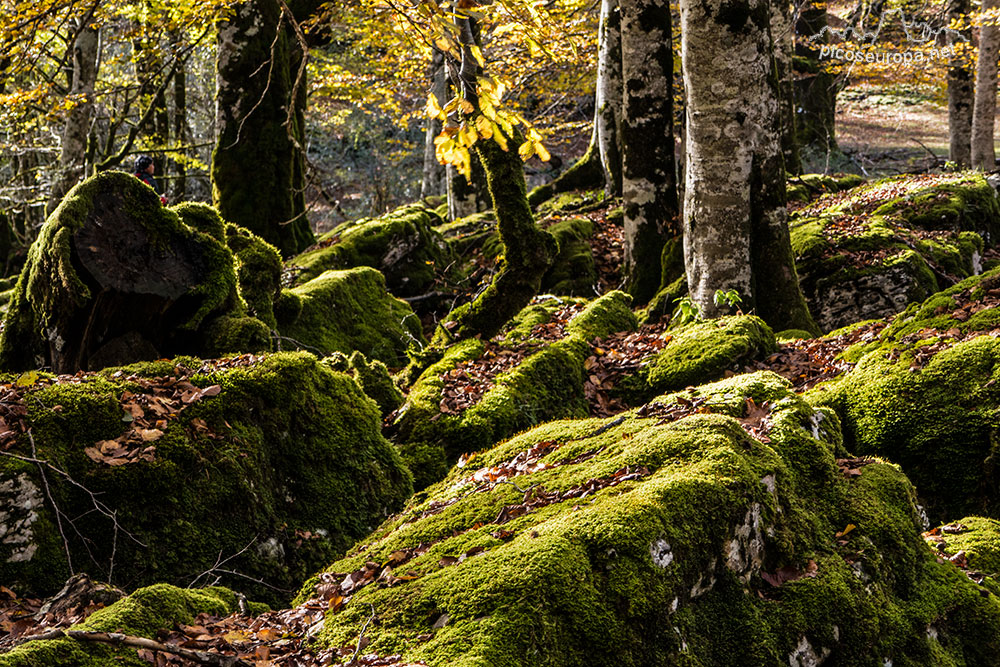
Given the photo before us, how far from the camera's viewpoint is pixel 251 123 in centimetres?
1224

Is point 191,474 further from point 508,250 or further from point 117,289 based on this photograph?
point 508,250

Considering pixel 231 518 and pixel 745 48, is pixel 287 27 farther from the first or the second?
pixel 231 518

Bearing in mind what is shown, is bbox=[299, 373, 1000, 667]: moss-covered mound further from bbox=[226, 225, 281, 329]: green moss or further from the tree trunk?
the tree trunk

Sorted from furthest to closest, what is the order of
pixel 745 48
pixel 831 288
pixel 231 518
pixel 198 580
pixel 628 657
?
pixel 831 288, pixel 745 48, pixel 231 518, pixel 198 580, pixel 628 657

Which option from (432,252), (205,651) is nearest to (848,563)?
(205,651)

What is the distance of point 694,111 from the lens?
26.0 ft

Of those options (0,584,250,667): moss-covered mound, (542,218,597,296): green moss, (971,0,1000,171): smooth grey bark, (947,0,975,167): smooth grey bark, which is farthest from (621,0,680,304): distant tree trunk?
(947,0,975,167): smooth grey bark

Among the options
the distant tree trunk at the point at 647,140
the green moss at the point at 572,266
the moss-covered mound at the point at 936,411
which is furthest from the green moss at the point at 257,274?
the moss-covered mound at the point at 936,411

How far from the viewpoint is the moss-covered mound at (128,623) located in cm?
275

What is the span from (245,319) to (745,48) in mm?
5327

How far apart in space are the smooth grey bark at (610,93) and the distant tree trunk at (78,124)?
10.1 meters

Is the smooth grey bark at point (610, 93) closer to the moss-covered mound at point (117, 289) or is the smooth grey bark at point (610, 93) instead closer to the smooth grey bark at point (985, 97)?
the smooth grey bark at point (985, 97)

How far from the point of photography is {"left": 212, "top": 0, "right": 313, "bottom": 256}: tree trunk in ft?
39.8

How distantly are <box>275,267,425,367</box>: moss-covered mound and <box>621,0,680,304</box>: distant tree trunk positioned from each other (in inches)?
129
